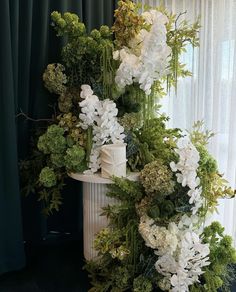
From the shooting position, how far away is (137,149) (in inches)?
74.7

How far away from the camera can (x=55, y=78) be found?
195cm

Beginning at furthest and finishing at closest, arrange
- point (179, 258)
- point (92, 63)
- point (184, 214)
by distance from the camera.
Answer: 1. point (92, 63)
2. point (184, 214)
3. point (179, 258)

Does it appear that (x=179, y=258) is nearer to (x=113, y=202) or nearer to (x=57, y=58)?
(x=113, y=202)

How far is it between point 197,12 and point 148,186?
140 cm

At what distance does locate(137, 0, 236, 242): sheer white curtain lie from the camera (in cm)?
228

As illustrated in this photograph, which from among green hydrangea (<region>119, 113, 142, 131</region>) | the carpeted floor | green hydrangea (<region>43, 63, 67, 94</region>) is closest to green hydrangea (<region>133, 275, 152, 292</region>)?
the carpeted floor

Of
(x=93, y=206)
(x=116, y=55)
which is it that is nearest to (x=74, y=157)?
(x=93, y=206)

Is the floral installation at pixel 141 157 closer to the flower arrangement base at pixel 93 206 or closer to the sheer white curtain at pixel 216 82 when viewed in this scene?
the flower arrangement base at pixel 93 206

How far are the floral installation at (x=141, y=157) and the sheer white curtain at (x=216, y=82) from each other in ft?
1.77

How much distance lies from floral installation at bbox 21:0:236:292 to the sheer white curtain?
1.77 feet

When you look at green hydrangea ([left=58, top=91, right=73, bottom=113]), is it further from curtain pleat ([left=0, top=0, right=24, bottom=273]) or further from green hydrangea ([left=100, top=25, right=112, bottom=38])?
green hydrangea ([left=100, top=25, right=112, bottom=38])

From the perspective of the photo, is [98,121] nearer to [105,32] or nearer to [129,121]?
[129,121]

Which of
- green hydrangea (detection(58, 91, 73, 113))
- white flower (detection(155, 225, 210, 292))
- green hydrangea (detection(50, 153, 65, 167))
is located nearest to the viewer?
white flower (detection(155, 225, 210, 292))

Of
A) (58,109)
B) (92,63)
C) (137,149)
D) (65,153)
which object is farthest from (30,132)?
(137,149)
